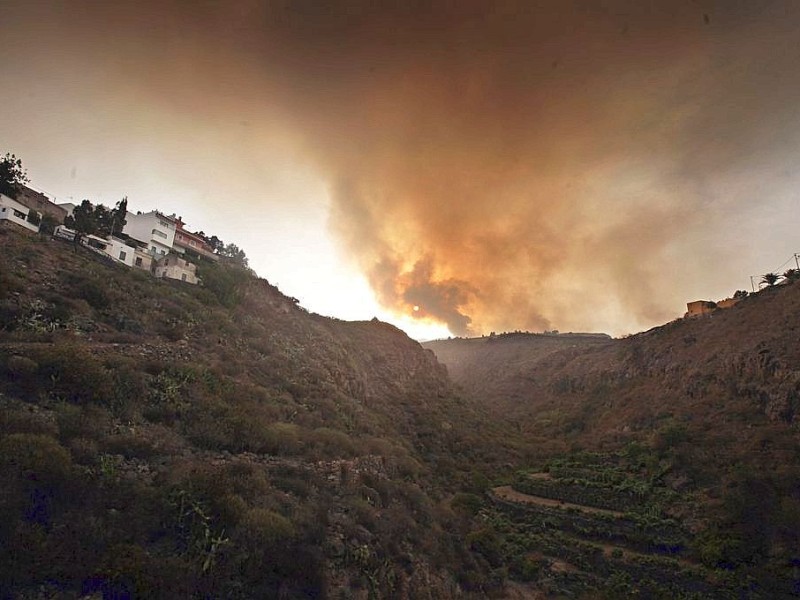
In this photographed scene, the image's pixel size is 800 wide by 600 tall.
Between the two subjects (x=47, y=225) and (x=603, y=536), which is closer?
(x=603, y=536)

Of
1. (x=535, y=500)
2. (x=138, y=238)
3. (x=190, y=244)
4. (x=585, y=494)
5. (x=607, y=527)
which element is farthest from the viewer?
(x=190, y=244)

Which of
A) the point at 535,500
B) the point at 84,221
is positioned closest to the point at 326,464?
the point at 535,500

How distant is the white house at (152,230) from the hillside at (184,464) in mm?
19180

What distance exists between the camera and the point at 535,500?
28.5 metres

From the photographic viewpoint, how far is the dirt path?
25.5 meters

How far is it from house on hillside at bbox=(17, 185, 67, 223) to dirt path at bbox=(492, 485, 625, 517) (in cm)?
5195

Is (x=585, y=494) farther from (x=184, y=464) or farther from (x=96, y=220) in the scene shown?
(x=96, y=220)

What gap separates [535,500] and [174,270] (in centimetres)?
3901

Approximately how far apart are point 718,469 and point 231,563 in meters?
28.7

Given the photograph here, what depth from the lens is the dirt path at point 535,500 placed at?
2548 cm

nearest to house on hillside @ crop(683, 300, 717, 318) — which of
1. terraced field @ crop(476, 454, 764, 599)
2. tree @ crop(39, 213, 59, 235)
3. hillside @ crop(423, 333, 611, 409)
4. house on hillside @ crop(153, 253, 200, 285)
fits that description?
hillside @ crop(423, 333, 611, 409)

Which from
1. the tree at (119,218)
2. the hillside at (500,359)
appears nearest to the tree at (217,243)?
the tree at (119,218)

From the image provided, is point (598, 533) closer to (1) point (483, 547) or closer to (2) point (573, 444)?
(1) point (483, 547)

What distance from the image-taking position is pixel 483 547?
814 inches
